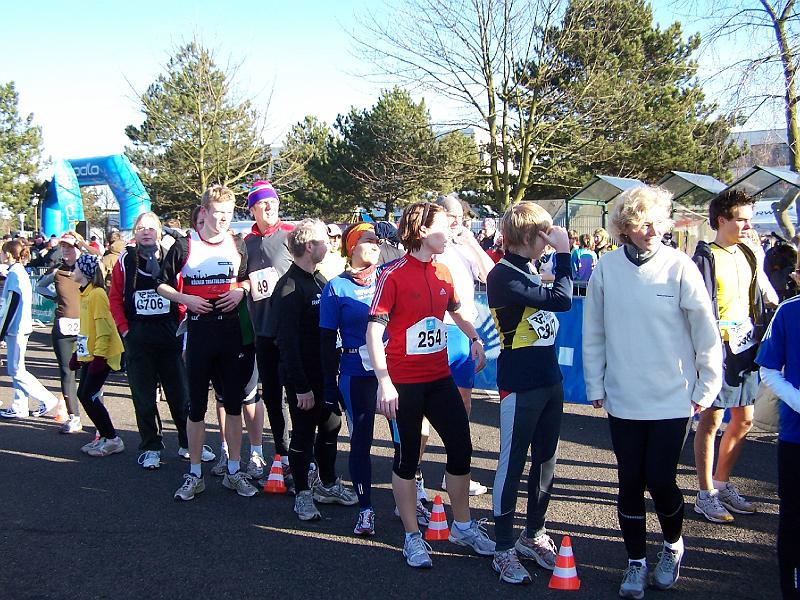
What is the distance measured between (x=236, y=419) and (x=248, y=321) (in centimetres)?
73

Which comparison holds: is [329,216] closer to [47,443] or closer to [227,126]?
[227,126]

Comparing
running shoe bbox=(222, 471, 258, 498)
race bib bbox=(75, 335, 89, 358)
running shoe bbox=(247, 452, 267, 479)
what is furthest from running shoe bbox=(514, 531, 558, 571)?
race bib bbox=(75, 335, 89, 358)

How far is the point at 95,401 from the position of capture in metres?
6.60

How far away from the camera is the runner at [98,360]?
21.7ft

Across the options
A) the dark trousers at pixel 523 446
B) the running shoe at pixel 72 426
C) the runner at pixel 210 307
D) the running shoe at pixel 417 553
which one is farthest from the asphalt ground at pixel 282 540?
the running shoe at pixel 72 426

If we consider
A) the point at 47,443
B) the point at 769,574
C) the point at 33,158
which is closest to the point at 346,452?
the point at 47,443

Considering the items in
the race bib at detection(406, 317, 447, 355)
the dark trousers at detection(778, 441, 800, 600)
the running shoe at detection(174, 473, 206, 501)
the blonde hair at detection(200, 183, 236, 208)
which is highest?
the blonde hair at detection(200, 183, 236, 208)

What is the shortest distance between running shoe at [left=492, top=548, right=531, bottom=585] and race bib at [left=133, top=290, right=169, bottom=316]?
3311 mm

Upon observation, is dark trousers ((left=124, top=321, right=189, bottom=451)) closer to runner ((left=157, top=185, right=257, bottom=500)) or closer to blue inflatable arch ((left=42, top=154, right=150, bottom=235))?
runner ((left=157, top=185, right=257, bottom=500))

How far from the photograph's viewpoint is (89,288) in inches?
277

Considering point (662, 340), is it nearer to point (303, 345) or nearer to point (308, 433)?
point (303, 345)

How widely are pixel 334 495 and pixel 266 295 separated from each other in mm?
1509

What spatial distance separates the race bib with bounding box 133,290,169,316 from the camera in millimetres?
5859

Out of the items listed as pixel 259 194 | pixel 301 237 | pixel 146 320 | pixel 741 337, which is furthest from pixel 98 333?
pixel 741 337
